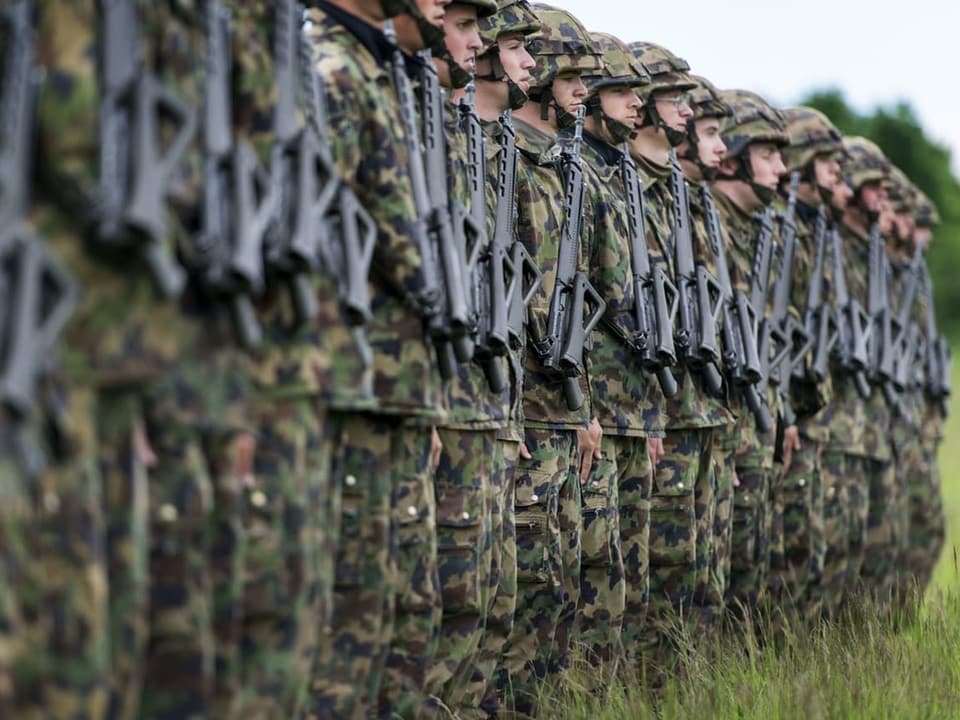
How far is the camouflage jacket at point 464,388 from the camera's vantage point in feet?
20.1

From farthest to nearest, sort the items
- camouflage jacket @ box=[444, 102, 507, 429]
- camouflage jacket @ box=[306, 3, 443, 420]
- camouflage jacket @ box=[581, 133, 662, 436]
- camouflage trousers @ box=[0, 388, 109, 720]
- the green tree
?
1. the green tree
2. camouflage jacket @ box=[581, 133, 662, 436]
3. camouflage jacket @ box=[444, 102, 507, 429]
4. camouflage jacket @ box=[306, 3, 443, 420]
5. camouflage trousers @ box=[0, 388, 109, 720]

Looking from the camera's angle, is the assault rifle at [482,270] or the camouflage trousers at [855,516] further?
the camouflage trousers at [855,516]

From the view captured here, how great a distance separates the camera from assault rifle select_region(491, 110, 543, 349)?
6.84m

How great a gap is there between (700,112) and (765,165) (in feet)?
2.46

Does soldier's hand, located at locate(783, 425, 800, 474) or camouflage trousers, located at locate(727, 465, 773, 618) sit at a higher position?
soldier's hand, located at locate(783, 425, 800, 474)

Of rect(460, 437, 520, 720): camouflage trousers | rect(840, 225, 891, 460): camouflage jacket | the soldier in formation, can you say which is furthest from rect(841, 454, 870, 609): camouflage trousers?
rect(460, 437, 520, 720): camouflage trousers

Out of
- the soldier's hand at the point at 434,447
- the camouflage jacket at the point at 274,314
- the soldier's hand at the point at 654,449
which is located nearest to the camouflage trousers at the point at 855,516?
the soldier's hand at the point at 654,449

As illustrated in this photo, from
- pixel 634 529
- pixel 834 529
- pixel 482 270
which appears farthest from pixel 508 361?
pixel 834 529

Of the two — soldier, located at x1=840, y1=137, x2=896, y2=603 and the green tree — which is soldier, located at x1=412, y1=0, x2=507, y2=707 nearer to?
soldier, located at x1=840, y1=137, x2=896, y2=603

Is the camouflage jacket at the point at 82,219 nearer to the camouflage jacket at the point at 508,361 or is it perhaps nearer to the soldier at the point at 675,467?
the camouflage jacket at the point at 508,361

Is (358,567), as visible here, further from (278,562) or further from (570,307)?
(570,307)

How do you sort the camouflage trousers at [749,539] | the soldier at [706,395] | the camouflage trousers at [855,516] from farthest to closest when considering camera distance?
the camouflage trousers at [855,516] < the camouflage trousers at [749,539] < the soldier at [706,395]

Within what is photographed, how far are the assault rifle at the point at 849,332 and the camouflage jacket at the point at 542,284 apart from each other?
351 centimetres

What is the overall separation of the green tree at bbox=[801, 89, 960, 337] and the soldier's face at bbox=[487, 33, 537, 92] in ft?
131
